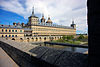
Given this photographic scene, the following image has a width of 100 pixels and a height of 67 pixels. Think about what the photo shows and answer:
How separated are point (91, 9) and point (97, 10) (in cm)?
A: 11

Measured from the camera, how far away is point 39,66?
2.08 meters

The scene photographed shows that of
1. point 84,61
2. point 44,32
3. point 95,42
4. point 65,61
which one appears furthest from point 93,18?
point 44,32

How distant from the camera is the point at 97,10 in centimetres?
92

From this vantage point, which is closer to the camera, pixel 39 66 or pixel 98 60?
pixel 98 60

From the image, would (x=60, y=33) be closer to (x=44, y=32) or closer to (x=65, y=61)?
(x=44, y=32)

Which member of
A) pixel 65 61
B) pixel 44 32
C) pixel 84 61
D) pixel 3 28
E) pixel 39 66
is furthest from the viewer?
pixel 44 32

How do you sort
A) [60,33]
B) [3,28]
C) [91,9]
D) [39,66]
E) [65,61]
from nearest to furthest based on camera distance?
[91,9], [65,61], [39,66], [3,28], [60,33]

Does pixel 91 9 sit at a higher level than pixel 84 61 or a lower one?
higher

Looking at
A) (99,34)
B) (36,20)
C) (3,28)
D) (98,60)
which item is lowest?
(98,60)

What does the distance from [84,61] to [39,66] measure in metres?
1.42

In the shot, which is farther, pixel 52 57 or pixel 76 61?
pixel 52 57

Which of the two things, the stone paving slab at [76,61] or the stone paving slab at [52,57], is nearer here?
the stone paving slab at [76,61]

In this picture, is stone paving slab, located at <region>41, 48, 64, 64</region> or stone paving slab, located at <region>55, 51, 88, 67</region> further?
stone paving slab, located at <region>41, 48, 64, 64</region>

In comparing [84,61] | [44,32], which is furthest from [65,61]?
[44,32]
